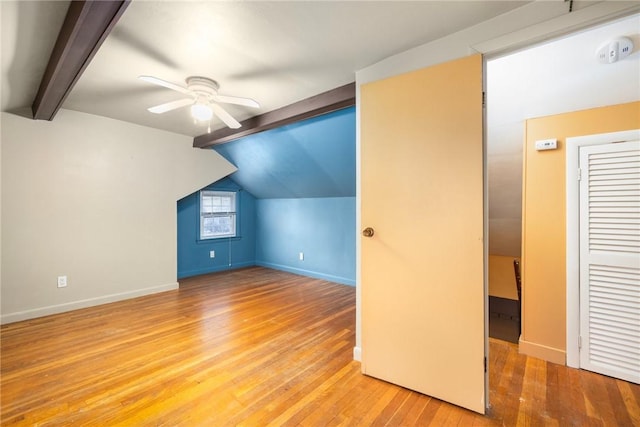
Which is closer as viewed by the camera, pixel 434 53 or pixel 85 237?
pixel 434 53

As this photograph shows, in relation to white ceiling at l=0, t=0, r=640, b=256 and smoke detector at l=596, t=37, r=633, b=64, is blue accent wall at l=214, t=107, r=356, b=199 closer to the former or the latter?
white ceiling at l=0, t=0, r=640, b=256

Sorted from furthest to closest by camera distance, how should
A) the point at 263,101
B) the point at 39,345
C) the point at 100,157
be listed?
the point at 100,157, the point at 263,101, the point at 39,345

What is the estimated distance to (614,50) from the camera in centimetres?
156

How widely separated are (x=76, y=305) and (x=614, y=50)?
5217 mm

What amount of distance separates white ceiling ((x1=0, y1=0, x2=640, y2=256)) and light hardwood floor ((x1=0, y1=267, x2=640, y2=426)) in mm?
1765

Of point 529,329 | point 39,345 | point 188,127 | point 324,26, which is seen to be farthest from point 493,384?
point 188,127

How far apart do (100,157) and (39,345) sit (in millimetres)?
2109

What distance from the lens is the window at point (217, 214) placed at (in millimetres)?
5070

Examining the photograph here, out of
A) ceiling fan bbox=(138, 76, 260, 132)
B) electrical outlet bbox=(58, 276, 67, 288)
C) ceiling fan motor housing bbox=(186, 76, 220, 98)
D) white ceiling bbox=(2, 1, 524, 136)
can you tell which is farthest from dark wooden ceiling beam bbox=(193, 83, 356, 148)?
electrical outlet bbox=(58, 276, 67, 288)

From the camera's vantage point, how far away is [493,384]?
1.82 metres

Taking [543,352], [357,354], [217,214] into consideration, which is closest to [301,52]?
[357,354]

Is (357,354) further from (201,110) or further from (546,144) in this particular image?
(201,110)

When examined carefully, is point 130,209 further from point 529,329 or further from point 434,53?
point 529,329

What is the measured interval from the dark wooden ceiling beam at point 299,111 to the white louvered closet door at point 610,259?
6.05 feet
